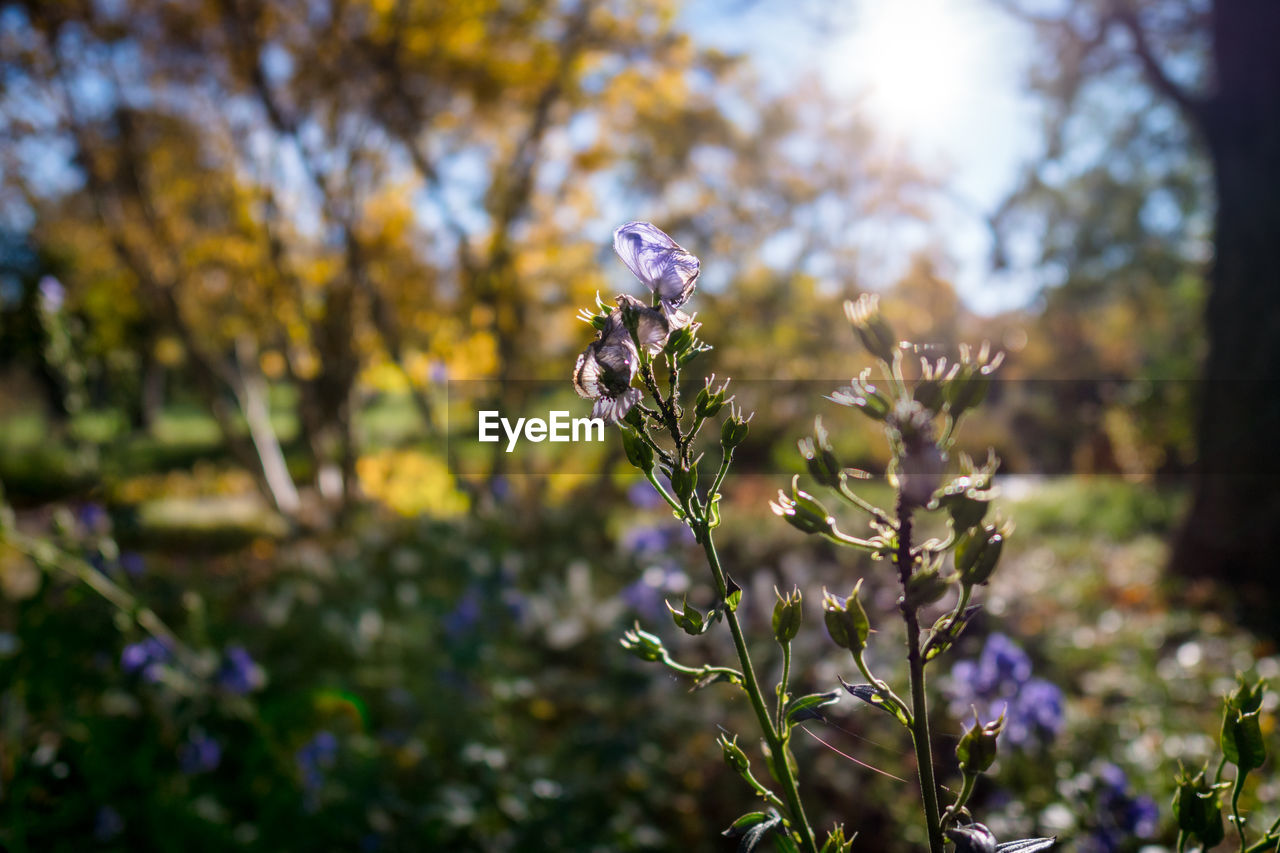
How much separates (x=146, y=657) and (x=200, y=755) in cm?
29

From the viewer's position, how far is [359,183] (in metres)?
6.00

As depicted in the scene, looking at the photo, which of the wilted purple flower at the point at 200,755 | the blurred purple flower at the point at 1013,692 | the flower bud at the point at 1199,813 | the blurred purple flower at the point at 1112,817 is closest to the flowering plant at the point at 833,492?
the flower bud at the point at 1199,813

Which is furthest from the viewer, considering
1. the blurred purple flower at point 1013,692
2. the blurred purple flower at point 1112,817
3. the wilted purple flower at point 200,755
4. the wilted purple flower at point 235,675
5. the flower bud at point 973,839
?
the wilted purple flower at point 235,675

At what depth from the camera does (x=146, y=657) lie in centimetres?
190

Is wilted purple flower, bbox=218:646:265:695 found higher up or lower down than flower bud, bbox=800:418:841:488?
lower down

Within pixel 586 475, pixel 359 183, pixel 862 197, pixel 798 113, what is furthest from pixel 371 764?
pixel 862 197

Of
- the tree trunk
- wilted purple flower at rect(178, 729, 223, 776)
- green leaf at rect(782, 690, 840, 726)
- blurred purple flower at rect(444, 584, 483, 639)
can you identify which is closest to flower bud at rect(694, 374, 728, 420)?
green leaf at rect(782, 690, 840, 726)

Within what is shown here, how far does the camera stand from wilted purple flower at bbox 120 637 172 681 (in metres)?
1.83

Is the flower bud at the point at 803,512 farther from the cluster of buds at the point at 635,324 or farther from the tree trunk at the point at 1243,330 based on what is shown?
the tree trunk at the point at 1243,330

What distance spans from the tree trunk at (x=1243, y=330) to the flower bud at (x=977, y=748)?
487 centimetres

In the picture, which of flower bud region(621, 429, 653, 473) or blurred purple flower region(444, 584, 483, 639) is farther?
blurred purple flower region(444, 584, 483, 639)

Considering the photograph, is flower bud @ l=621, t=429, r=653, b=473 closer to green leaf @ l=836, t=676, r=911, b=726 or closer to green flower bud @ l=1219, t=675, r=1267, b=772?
green leaf @ l=836, t=676, r=911, b=726

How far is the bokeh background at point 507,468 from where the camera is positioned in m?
1.82

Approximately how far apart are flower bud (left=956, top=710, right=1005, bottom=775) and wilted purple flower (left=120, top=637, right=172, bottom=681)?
6.06 ft
